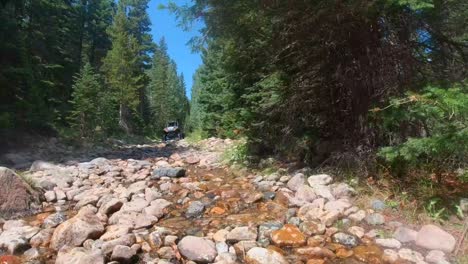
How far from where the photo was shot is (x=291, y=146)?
25.6 feet

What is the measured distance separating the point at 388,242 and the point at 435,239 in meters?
0.53

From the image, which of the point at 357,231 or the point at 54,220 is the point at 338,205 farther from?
the point at 54,220

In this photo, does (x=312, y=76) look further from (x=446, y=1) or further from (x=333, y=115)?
(x=446, y=1)

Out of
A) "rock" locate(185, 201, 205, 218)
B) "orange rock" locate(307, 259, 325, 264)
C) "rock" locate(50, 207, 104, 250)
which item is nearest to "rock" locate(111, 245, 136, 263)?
"rock" locate(50, 207, 104, 250)

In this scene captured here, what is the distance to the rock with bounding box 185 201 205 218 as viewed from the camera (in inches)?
243

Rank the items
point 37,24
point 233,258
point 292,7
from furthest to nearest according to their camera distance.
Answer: point 37,24 < point 292,7 < point 233,258

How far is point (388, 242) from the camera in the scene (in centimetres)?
460

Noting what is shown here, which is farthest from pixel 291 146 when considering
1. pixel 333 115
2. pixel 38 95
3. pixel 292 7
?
pixel 38 95

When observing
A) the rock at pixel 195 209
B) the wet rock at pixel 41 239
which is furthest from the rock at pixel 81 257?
the rock at pixel 195 209

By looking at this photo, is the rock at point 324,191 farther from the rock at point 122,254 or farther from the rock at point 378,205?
the rock at point 122,254

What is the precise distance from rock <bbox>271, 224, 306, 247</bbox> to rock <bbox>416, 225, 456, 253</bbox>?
142 cm

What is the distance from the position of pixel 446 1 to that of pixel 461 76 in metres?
1.20

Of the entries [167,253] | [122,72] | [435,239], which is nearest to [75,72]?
[122,72]

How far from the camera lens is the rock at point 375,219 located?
5.05m
